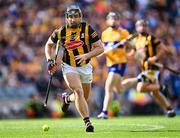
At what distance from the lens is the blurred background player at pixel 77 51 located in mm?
10719

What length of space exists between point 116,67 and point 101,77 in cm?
505

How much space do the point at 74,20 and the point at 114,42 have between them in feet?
17.9

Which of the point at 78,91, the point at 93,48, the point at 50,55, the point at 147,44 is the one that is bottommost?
the point at 147,44

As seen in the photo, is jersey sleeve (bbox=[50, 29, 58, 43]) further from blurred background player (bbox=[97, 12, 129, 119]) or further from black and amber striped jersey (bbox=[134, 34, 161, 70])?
black and amber striped jersey (bbox=[134, 34, 161, 70])

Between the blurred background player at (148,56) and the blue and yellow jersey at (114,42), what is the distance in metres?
0.48

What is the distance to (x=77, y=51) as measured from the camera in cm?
1106

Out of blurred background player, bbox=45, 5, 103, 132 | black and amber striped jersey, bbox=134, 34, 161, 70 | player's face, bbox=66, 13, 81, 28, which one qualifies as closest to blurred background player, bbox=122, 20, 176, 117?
black and amber striped jersey, bbox=134, 34, 161, 70

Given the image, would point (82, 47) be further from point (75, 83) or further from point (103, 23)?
point (103, 23)

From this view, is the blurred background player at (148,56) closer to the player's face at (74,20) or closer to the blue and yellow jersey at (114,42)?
the blue and yellow jersey at (114,42)

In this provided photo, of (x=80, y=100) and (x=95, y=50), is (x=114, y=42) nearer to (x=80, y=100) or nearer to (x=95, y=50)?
(x=95, y=50)

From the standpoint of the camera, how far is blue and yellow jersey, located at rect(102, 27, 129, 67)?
16.1 m

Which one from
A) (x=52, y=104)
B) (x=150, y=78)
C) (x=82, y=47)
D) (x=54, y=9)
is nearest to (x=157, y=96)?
(x=150, y=78)

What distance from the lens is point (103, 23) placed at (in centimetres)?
2298

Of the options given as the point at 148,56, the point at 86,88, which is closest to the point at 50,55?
the point at 86,88
